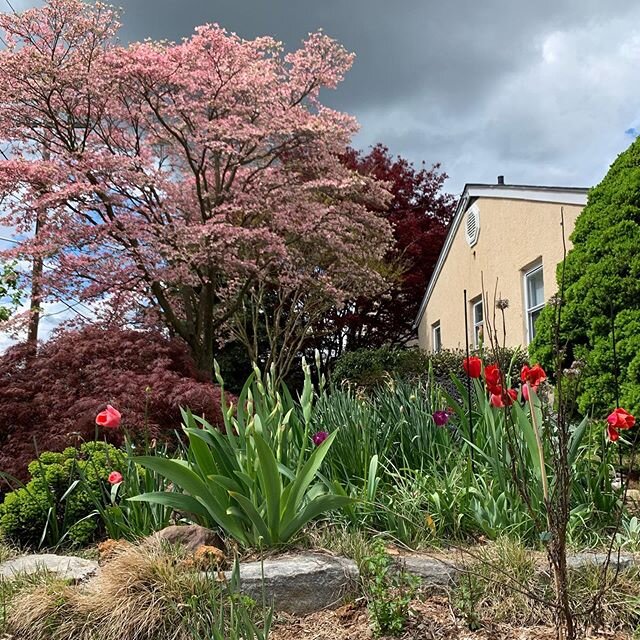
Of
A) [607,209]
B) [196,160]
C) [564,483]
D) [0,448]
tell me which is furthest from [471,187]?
[564,483]

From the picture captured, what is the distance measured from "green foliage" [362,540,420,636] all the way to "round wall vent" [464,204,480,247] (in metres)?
10.3

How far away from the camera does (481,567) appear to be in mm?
2617

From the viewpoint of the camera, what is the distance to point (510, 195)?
10.5 m

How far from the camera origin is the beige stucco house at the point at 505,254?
29.4 ft

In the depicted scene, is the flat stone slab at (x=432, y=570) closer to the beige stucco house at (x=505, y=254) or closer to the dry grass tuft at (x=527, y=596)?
the dry grass tuft at (x=527, y=596)

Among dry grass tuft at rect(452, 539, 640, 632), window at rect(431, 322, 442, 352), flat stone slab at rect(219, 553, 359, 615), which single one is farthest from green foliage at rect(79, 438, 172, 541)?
window at rect(431, 322, 442, 352)

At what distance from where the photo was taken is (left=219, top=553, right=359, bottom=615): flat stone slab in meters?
2.65

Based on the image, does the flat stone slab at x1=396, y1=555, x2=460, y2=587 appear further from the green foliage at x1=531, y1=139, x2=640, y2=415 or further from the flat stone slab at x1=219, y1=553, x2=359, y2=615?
the green foliage at x1=531, y1=139, x2=640, y2=415

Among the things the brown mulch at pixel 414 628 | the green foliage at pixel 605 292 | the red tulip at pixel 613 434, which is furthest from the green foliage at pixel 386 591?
the green foliage at pixel 605 292

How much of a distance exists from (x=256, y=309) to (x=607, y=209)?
931cm

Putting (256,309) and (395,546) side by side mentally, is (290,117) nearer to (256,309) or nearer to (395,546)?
(256,309)

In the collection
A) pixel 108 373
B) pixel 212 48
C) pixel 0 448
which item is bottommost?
pixel 0 448

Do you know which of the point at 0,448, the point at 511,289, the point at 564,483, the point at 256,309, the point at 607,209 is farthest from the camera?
the point at 256,309

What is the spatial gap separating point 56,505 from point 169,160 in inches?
356
